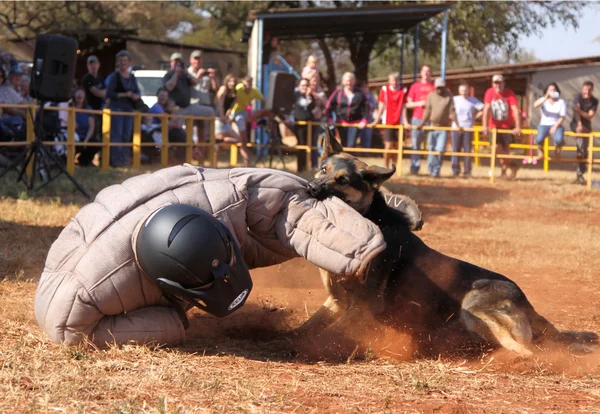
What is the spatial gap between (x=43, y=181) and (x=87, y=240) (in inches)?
341

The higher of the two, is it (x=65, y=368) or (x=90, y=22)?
(x=90, y=22)

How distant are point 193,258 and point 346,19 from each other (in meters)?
A: 19.4

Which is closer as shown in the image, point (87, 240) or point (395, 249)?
point (87, 240)

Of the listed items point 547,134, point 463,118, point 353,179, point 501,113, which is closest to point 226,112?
point 463,118

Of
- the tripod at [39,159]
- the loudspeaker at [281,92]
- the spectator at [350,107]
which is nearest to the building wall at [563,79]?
the spectator at [350,107]

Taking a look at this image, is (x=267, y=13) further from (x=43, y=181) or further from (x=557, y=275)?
(x=557, y=275)

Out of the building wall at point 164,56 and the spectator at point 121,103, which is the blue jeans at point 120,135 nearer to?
the spectator at point 121,103

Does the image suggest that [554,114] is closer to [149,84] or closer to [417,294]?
[149,84]

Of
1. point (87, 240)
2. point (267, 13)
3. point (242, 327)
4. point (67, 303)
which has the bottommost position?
point (242, 327)

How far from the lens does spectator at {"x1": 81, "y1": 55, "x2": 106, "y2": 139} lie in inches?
619

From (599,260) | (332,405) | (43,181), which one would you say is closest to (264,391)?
(332,405)

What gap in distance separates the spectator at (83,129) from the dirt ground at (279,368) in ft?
22.5

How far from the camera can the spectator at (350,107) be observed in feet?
57.0

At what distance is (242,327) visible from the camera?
5.64 meters
